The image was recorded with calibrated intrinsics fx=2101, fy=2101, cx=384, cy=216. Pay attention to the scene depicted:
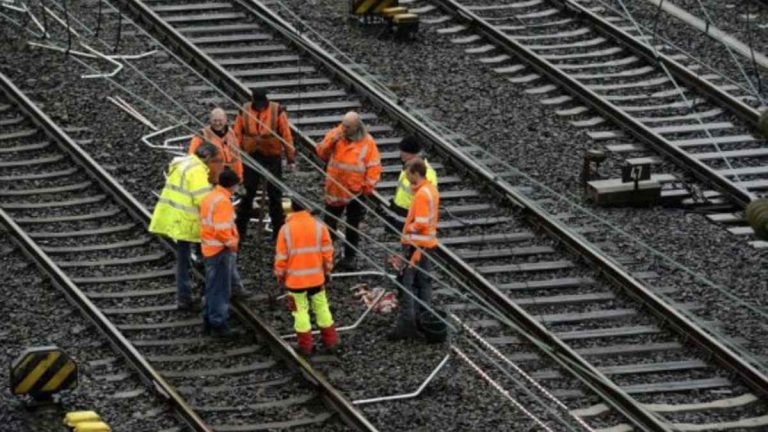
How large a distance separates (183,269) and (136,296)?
796 millimetres

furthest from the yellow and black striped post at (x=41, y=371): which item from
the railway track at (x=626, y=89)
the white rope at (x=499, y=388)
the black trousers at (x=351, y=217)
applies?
the railway track at (x=626, y=89)

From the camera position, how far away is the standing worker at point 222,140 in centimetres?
2088

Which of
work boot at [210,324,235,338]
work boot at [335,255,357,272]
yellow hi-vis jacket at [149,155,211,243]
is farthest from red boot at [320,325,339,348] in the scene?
work boot at [335,255,357,272]

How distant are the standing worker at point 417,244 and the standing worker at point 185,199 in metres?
1.91

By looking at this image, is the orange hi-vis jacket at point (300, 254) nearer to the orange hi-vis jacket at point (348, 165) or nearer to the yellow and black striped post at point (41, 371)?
the orange hi-vis jacket at point (348, 165)

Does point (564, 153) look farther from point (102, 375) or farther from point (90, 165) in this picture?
point (102, 375)

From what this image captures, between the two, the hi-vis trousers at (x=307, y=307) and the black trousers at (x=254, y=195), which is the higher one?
the black trousers at (x=254, y=195)

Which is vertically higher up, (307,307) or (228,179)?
(228,179)

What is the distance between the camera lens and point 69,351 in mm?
19703

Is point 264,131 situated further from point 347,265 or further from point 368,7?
point 368,7

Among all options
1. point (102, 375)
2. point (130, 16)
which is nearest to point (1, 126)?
point (130, 16)

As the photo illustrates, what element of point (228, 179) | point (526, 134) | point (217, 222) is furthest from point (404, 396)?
point (526, 134)

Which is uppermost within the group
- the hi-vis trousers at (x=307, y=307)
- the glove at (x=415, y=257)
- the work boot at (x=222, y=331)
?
the glove at (x=415, y=257)

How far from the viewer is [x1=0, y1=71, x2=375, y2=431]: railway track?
62.1ft
